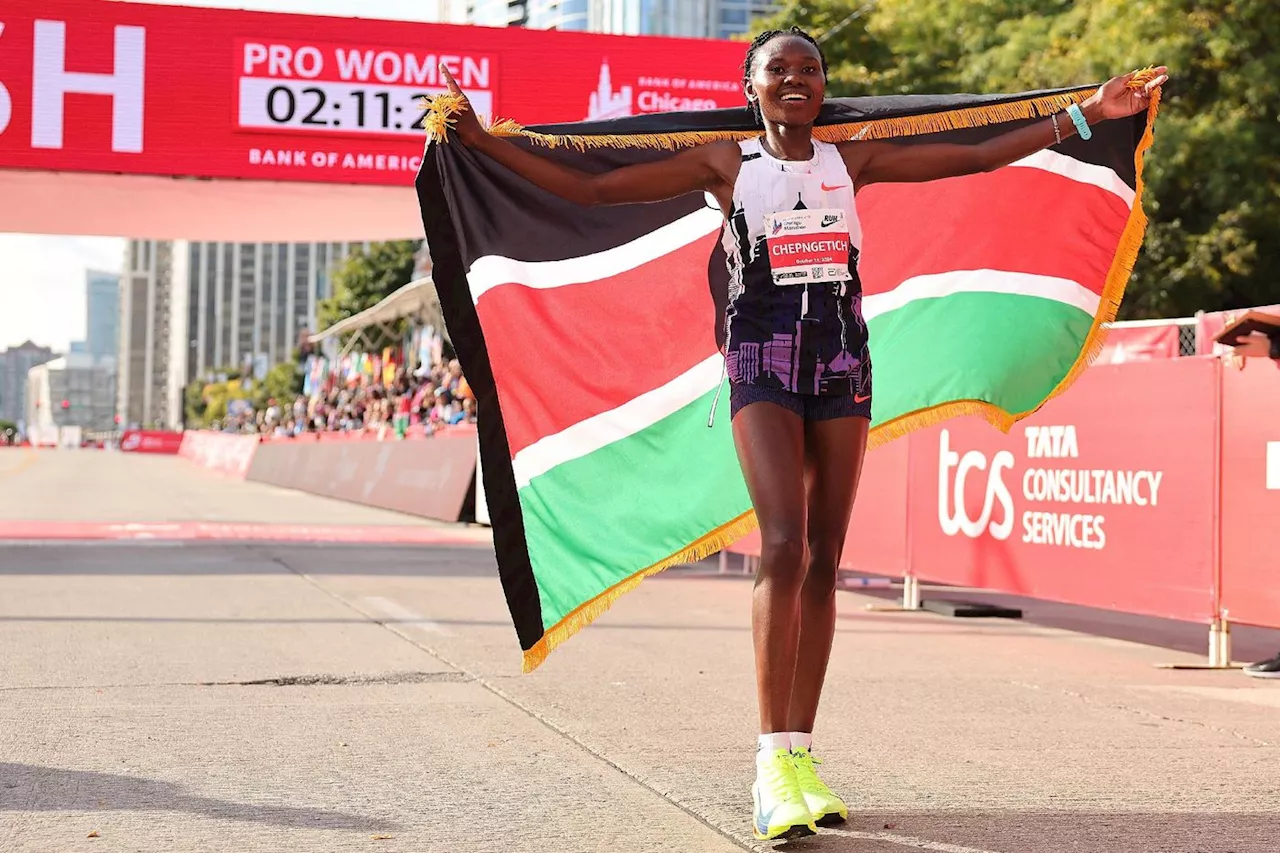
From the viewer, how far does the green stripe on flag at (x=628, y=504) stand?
525 cm

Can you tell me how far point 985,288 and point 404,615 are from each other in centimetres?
513

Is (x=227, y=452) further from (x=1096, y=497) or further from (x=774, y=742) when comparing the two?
(x=774, y=742)

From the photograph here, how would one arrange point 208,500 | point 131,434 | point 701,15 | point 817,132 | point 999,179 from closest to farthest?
point 817,132, point 999,179, point 208,500, point 131,434, point 701,15

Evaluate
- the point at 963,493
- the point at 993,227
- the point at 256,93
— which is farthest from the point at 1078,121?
the point at 256,93

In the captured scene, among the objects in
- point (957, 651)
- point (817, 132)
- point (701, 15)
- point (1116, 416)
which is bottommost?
point (957, 651)

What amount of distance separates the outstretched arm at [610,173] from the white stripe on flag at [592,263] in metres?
0.69

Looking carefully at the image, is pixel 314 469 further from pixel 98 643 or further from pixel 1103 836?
pixel 1103 836

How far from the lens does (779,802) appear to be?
407cm

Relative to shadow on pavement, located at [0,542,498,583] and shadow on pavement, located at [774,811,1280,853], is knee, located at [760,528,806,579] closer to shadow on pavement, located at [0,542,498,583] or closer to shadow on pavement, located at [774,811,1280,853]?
shadow on pavement, located at [774,811,1280,853]

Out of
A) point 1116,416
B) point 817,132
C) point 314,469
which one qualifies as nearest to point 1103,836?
point 817,132

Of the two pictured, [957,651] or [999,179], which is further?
[957,651]

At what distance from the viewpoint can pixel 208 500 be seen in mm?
28562

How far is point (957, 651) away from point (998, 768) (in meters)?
3.46

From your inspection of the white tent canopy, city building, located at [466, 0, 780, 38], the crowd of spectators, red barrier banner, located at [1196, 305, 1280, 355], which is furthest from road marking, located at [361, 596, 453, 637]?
city building, located at [466, 0, 780, 38]
